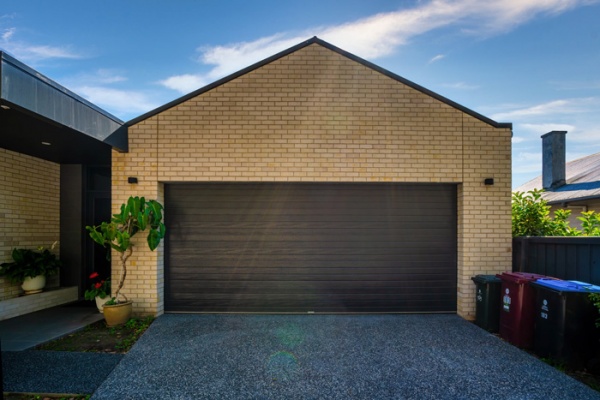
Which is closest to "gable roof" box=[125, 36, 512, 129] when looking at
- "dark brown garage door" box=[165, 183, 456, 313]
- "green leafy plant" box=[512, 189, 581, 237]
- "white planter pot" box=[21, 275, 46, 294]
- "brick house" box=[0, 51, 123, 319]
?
"brick house" box=[0, 51, 123, 319]

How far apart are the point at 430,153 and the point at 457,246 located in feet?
5.85

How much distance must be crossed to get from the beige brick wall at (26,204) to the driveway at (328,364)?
343 cm

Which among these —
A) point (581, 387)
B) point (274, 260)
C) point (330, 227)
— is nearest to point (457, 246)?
point (330, 227)

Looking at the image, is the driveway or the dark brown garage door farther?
the dark brown garage door

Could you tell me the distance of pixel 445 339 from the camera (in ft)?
15.9

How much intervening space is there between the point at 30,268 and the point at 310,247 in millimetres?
5305

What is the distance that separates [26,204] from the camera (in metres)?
6.60

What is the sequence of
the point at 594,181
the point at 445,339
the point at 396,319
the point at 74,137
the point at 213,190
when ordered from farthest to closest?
the point at 594,181, the point at 213,190, the point at 396,319, the point at 74,137, the point at 445,339

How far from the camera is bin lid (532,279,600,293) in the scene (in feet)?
13.3

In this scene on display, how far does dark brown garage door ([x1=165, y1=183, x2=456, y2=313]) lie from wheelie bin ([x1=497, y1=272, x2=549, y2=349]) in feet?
4.14

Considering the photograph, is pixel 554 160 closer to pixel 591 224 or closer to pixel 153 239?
pixel 591 224

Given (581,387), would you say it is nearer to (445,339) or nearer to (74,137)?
(445,339)

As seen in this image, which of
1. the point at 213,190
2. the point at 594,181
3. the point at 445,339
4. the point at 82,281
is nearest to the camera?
the point at 445,339

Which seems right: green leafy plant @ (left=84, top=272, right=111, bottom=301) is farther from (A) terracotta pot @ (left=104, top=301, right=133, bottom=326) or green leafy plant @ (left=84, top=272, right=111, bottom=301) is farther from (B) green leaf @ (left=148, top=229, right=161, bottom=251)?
(B) green leaf @ (left=148, top=229, right=161, bottom=251)
